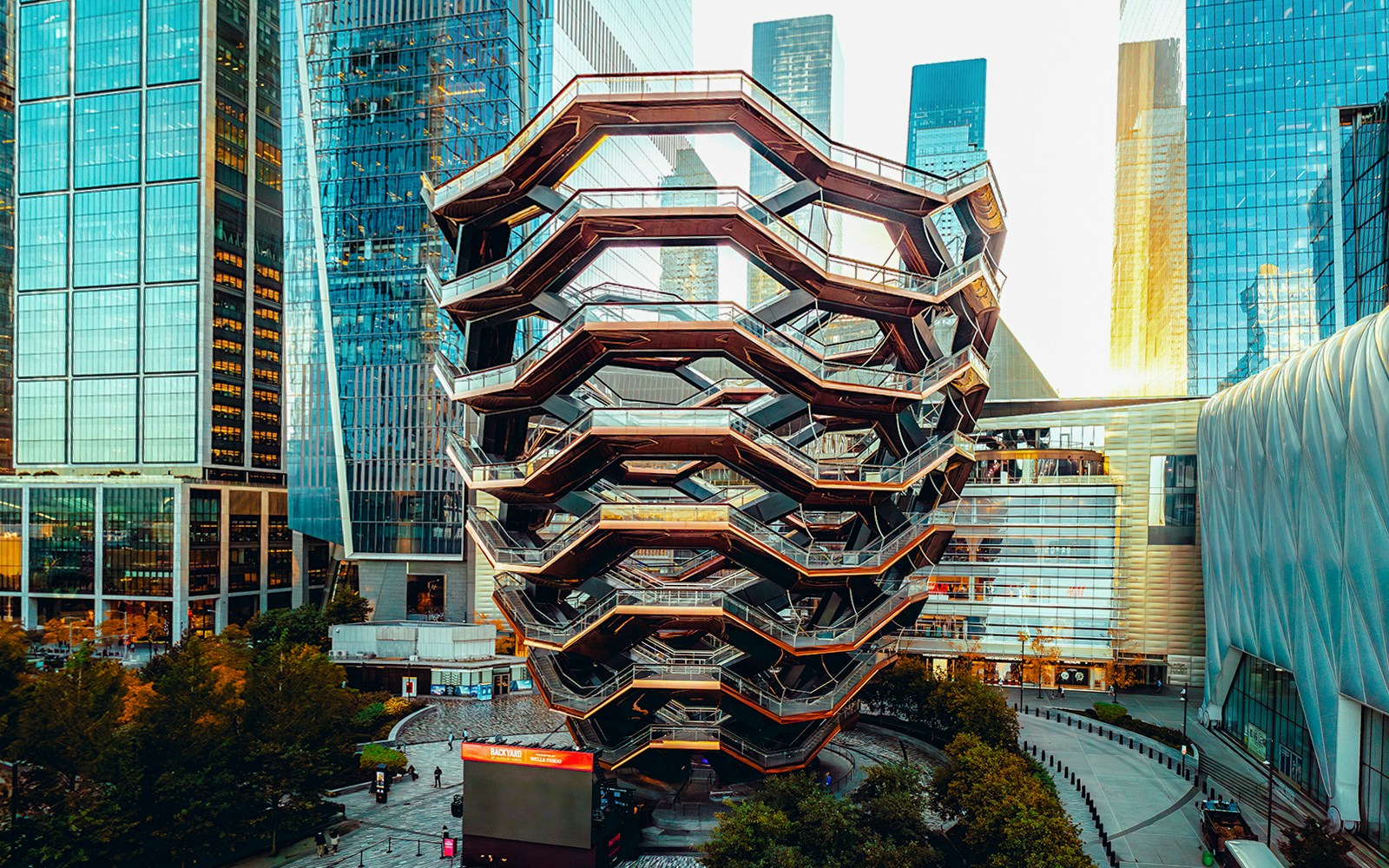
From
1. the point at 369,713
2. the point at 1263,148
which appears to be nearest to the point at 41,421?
the point at 369,713

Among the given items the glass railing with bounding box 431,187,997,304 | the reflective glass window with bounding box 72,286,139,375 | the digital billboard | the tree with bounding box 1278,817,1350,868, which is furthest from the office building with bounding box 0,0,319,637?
the tree with bounding box 1278,817,1350,868

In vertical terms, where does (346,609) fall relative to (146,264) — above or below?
below

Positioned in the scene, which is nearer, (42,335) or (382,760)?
(382,760)

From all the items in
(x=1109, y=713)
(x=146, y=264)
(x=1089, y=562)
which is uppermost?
(x=146, y=264)

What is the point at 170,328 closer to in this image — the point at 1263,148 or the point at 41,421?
the point at 41,421

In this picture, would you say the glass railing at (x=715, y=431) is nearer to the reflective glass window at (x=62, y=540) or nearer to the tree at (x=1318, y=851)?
the tree at (x=1318, y=851)

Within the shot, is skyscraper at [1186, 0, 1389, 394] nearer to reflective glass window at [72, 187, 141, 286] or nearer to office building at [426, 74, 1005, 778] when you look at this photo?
office building at [426, 74, 1005, 778]

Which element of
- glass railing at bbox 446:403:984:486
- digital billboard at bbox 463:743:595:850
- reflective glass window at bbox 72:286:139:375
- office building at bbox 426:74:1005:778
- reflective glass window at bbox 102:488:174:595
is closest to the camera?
digital billboard at bbox 463:743:595:850
